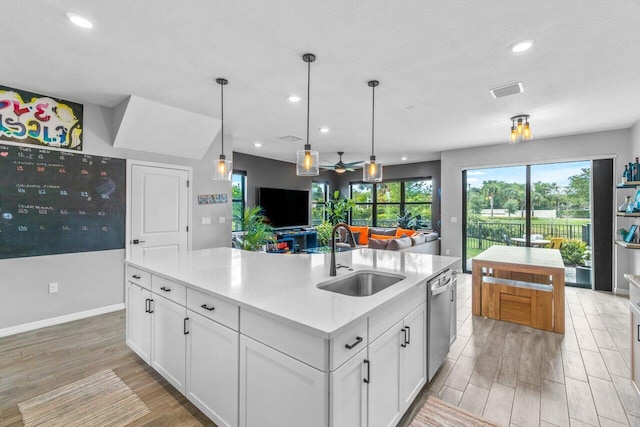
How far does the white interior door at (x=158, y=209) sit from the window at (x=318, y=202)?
4574 millimetres

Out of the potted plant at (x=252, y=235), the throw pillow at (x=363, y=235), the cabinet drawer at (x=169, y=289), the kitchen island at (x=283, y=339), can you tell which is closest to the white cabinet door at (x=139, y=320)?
the kitchen island at (x=283, y=339)

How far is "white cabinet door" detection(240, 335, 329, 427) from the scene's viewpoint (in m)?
1.20

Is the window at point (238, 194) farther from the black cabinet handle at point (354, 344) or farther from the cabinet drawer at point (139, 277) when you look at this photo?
the black cabinet handle at point (354, 344)

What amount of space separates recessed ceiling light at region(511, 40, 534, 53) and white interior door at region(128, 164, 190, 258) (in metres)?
4.26

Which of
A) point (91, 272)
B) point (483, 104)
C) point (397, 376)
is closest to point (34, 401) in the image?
point (91, 272)

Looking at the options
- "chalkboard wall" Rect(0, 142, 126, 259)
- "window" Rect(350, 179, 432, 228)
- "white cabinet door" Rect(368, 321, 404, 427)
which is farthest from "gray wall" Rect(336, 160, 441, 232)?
"chalkboard wall" Rect(0, 142, 126, 259)

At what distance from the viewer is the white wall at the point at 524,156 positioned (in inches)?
181

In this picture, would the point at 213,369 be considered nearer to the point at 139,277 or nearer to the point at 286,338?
the point at 286,338

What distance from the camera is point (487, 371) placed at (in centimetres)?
242

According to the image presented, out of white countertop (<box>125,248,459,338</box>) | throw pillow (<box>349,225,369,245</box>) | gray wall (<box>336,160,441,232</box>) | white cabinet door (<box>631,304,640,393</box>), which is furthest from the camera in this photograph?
throw pillow (<box>349,225,369,245</box>)

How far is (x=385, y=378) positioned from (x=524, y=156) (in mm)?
5539

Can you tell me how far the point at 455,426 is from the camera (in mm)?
1782

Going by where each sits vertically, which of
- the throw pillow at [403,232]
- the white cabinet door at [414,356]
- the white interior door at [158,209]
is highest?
the white interior door at [158,209]

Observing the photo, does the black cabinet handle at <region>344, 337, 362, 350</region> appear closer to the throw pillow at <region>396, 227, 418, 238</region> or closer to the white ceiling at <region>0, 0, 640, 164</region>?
the white ceiling at <region>0, 0, 640, 164</region>
